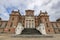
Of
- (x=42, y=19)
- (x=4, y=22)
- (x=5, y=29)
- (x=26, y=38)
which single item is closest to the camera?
(x=26, y=38)

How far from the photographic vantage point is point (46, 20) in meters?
35.2

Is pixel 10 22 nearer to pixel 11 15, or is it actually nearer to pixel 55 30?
pixel 11 15

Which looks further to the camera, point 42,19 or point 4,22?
point 4,22

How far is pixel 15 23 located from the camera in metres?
34.0

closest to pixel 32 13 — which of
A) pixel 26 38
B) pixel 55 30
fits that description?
pixel 55 30

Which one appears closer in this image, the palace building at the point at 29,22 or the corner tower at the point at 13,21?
the corner tower at the point at 13,21

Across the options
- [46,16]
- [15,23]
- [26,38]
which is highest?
[46,16]

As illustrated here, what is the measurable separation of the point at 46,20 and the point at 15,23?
37.2 feet

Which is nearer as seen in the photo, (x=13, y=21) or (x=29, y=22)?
(x=13, y=21)

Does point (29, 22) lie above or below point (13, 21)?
below

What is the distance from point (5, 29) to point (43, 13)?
15.1 meters

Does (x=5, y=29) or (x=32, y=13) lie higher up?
(x=32, y=13)

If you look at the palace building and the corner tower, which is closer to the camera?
the corner tower

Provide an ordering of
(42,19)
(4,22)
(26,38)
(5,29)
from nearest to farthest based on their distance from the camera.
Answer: (26,38) → (5,29) → (42,19) → (4,22)
